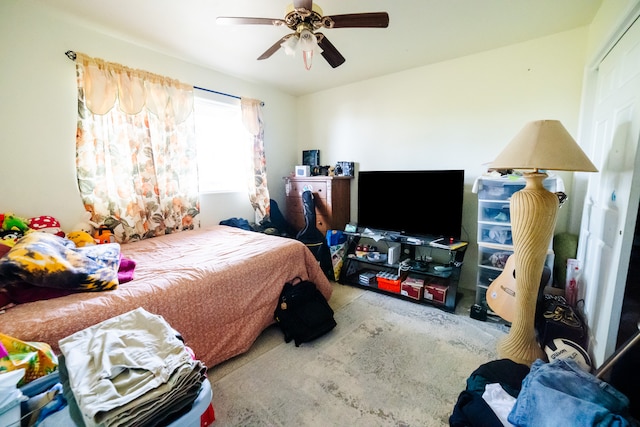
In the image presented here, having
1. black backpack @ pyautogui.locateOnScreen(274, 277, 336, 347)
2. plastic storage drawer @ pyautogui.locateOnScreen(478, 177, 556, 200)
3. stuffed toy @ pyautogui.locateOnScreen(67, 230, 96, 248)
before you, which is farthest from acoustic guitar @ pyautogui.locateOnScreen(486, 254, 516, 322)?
stuffed toy @ pyautogui.locateOnScreen(67, 230, 96, 248)

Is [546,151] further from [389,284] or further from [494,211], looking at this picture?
[389,284]

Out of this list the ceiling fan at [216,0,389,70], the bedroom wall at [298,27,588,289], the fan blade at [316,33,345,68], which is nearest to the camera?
the ceiling fan at [216,0,389,70]

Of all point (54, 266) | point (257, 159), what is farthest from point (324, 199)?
point (54, 266)

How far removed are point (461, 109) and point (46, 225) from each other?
374 centimetres

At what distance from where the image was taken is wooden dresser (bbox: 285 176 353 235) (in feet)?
10.3

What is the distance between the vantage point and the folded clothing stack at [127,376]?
633mm

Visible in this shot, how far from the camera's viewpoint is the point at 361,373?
165cm

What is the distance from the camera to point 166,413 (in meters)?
0.69

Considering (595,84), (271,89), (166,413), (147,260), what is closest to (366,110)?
(271,89)

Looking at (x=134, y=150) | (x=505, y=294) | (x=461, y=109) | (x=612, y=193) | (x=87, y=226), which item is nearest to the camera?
(x=612, y=193)

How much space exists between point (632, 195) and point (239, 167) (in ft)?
10.9

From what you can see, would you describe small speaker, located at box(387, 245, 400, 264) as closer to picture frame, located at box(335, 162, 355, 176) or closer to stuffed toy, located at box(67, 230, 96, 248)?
picture frame, located at box(335, 162, 355, 176)

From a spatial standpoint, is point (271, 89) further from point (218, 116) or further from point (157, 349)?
point (157, 349)

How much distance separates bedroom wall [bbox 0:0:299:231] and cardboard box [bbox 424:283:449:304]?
10.3 feet
